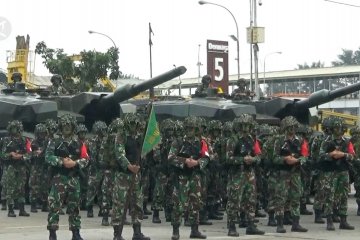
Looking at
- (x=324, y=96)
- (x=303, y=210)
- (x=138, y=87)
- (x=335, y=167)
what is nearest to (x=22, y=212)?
(x=138, y=87)

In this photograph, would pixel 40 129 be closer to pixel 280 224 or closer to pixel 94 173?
pixel 94 173

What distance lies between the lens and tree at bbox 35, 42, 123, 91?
34562 mm

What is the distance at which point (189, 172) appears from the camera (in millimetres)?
13305

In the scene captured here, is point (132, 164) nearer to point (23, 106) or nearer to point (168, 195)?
point (168, 195)

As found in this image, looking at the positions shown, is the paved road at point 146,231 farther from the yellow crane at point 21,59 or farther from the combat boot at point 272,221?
the yellow crane at point 21,59

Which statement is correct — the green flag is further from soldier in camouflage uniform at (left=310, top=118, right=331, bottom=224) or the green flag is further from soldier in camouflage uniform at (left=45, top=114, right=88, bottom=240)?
soldier in camouflage uniform at (left=310, top=118, right=331, bottom=224)

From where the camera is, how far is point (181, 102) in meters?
20.0

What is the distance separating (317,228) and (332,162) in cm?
131

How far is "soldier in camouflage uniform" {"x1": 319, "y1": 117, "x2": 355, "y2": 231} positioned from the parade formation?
0.02m

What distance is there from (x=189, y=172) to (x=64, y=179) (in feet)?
6.32

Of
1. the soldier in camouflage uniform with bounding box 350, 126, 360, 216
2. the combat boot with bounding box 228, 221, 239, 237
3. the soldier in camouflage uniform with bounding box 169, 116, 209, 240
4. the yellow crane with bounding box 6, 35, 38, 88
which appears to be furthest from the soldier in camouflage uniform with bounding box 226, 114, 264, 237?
the yellow crane with bounding box 6, 35, 38, 88

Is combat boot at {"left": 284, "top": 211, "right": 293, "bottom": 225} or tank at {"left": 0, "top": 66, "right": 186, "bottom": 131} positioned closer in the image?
combat boot at {"left": 284, "top": 211, "right": 293, "bottom": 225}

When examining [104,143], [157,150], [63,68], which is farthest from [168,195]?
[63,68]

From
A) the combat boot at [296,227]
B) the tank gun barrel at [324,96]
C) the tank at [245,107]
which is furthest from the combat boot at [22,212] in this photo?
the tank gun barrel at [324,96]
